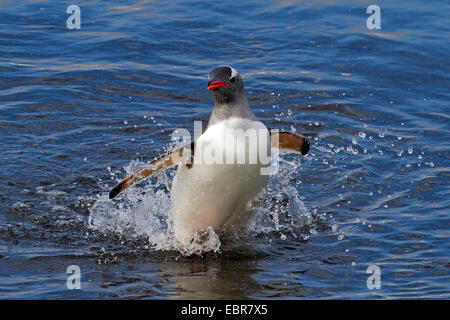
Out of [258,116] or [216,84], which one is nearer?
[216,84]

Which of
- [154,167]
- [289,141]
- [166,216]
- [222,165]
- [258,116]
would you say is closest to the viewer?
[222,165]

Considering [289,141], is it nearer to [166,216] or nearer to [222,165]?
[222,165]

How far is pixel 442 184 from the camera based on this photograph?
771cm

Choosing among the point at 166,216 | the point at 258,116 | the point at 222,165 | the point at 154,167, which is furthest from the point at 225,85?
the point at 258,116

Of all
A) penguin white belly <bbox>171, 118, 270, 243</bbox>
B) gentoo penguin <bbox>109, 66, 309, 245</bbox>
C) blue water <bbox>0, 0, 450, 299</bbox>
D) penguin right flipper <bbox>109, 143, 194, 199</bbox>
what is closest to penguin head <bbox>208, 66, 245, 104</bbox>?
gentoo penguin <bbox>109, 66, 309, 245</bbox>

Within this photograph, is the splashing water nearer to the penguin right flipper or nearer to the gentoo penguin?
the gentoo penguin

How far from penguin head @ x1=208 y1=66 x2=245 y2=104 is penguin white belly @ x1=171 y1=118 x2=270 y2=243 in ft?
0.60

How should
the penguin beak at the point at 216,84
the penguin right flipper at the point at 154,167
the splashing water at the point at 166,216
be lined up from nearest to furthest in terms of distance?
the penguin beak at the point at 216,84, the penguin right flipper at the point at 154,167, the splashing water at the point at 166,216

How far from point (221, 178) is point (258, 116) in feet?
11.9

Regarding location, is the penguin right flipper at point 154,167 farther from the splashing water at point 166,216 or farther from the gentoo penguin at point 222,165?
the splashing water at point 166,216

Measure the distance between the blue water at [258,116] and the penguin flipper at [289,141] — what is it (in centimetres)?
66

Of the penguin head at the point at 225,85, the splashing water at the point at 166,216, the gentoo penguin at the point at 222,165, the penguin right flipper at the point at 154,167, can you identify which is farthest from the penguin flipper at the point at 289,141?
the penguin right flipper at the point at 154,167

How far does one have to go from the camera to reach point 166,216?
721cm

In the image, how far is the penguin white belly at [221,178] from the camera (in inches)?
239
